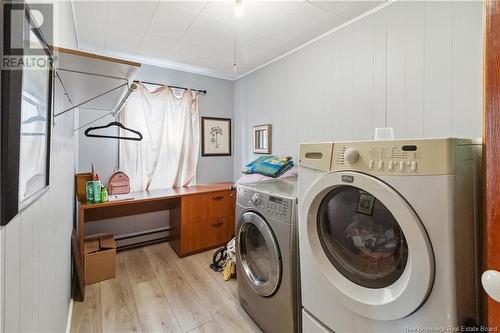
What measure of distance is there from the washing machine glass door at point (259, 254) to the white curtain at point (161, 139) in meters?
1.66

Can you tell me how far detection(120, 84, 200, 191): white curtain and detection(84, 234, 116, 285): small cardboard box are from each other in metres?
0.77

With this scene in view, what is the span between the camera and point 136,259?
2557 millimetres

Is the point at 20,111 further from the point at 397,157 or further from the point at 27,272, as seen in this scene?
the point at 397,157

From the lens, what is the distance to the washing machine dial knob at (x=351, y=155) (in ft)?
2.99

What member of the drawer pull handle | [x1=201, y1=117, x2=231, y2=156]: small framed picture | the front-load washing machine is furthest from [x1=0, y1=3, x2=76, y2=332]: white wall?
[x1=201, y1=117, x2=231, y2=156]: small framed picture

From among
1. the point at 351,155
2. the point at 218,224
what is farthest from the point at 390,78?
the point at 218,224

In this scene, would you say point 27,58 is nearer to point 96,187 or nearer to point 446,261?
point 446,261

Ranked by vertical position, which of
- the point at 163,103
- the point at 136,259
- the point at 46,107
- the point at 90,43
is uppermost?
the point at 90,43

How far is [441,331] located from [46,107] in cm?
136

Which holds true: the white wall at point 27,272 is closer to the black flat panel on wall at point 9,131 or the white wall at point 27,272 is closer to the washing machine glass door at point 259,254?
the black flat panel on wall at point 9,131

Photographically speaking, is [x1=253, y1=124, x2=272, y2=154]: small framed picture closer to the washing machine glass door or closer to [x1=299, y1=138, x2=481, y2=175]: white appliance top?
the washing machine glass door

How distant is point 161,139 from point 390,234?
264cm

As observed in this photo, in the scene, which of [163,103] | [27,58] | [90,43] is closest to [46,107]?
[27,58]

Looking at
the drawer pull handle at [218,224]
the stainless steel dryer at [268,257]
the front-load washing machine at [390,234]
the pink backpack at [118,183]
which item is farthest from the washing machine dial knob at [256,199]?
the pink backpack at [118,183]
